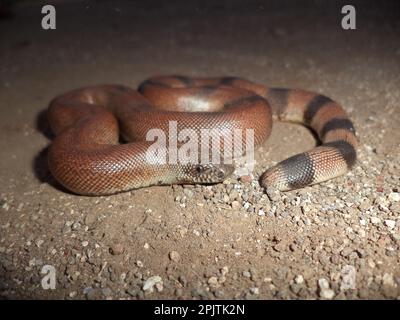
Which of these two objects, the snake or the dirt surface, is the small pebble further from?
the snake

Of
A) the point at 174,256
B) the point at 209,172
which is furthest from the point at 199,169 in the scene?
the point at 174,256

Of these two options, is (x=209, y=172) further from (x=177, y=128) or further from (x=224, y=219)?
(x=177, y=128)

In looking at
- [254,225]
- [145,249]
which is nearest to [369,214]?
[254,225]

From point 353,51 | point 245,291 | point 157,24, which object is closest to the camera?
point 245,291

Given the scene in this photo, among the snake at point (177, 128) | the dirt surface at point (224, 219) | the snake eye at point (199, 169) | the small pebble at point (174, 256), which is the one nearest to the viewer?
the dirt surface at point (224, 219)

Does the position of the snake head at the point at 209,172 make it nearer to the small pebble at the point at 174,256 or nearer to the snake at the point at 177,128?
the snake at the point at 177,128

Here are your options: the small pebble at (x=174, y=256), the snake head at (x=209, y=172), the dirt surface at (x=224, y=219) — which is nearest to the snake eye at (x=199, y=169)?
the snake head at (x=209, y=172)

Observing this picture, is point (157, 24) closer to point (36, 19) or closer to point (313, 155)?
point (36, 19)
